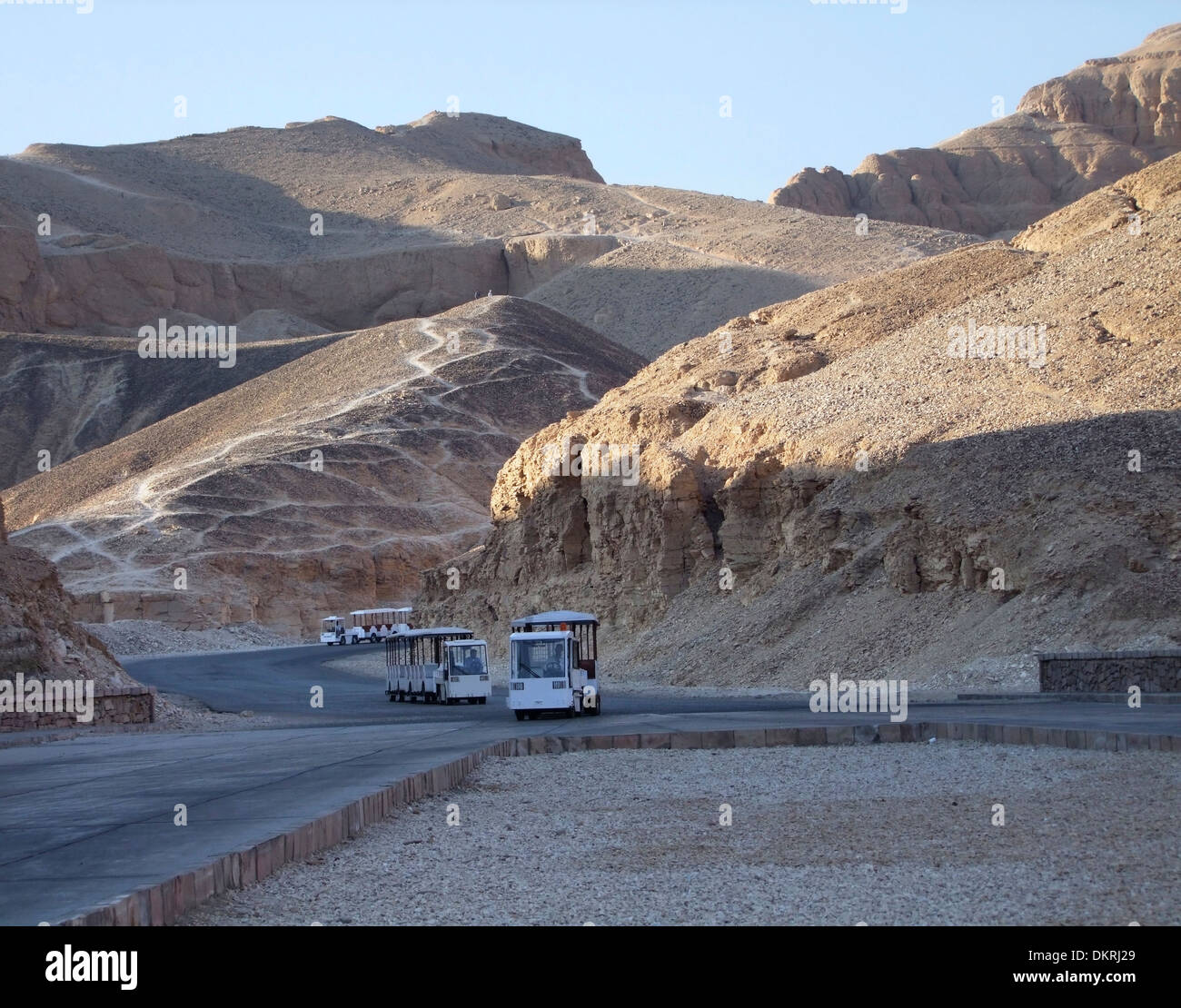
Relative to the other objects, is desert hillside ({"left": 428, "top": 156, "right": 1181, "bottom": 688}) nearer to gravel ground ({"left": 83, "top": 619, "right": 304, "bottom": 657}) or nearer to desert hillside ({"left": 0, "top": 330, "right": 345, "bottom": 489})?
gravel ground ({"left": 83, "top": 619, "right": 304, "bottom": 657})

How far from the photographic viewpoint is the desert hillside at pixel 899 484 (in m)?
27.7

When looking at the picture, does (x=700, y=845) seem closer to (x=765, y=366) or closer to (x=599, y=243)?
(x=765, y=366)

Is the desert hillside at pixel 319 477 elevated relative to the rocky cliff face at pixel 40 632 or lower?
elevated

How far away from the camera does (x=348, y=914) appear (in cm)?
802

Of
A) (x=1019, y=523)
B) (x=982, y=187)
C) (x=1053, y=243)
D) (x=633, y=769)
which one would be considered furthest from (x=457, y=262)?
(x=633, y=769)

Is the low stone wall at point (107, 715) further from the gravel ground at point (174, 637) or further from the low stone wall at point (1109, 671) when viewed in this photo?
the gravel ground at point (174, 637)

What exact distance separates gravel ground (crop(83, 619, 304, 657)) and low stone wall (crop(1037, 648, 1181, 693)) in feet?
148

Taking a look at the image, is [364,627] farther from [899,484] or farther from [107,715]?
[107,715]

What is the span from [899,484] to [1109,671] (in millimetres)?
10344

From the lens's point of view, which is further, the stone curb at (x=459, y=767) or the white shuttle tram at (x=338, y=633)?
the white shuttle tram at (x=338, y=633)

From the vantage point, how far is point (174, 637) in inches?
2653

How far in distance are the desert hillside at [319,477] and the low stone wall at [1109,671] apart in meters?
54.6

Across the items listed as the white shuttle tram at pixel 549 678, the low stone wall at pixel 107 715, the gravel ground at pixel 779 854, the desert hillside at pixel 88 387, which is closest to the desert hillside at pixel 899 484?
the white shuttle tram at pixel 549 678
